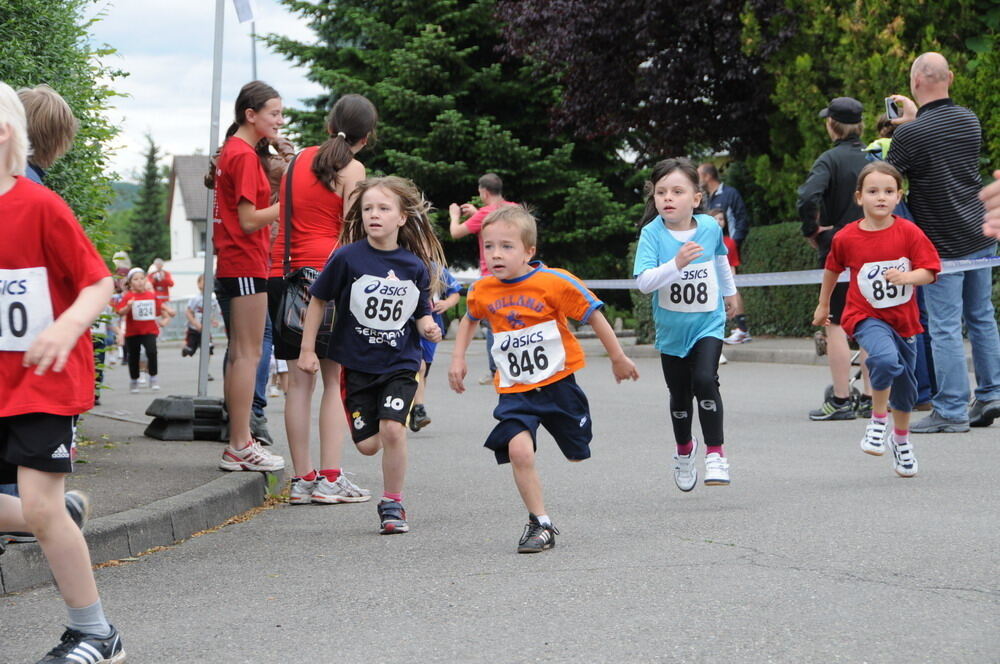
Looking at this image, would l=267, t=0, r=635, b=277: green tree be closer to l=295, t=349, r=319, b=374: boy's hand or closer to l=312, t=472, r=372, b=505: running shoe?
l=312, t=472, r=372, b=505: running shoe

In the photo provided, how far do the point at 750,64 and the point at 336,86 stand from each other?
39.0ft

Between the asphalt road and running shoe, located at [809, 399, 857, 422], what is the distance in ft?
6.12

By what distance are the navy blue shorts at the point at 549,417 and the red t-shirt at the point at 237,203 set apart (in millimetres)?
2085

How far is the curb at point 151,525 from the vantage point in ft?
17.0

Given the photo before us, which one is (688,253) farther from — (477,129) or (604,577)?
(477,129)

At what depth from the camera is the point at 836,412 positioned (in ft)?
33.0

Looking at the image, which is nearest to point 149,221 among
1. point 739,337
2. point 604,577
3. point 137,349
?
point 137,349

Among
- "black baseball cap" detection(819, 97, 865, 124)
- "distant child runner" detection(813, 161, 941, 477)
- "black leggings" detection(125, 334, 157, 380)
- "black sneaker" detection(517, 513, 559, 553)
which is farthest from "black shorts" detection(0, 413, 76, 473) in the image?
"black leggings" detection(125, 334, 157, 380)

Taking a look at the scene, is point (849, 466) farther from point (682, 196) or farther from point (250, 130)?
point (250, 130)

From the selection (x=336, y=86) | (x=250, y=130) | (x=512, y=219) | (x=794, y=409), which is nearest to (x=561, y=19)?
(x=336, y=86)

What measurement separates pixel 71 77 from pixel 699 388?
4.17 m

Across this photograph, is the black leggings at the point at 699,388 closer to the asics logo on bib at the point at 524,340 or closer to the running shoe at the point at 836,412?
the asics logo on bib at the point at 524,340

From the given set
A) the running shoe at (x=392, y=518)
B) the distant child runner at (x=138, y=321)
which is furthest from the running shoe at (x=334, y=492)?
the distant child runner at (x=138, y=321)

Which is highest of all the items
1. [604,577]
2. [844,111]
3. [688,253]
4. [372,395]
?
[844,111]
